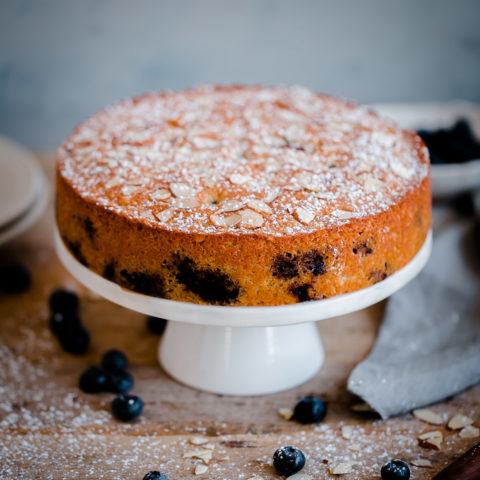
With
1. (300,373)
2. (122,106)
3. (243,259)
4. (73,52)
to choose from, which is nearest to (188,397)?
(300,373)

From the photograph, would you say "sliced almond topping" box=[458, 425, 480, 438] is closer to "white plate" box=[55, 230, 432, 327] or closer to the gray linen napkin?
the gray linen napkin

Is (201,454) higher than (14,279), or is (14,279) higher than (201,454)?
(201,454)

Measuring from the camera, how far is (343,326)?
1272mm

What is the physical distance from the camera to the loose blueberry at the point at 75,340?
3.85 feet

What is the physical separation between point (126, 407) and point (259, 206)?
0.39m

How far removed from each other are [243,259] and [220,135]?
29cm

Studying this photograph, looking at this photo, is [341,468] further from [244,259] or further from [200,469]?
[244,259]

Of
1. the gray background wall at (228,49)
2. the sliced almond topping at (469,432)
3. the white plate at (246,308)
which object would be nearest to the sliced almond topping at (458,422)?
the sliced almond topping at (469,432)

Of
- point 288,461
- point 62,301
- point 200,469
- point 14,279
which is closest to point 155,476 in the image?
point 200,469

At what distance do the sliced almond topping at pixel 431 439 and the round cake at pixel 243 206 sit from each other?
0.26 m

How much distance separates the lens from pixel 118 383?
1.08 meters

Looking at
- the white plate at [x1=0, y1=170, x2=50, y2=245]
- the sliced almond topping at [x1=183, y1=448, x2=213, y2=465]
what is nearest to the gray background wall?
the white plate at [x1=0, y1=170, x2=50, y2=245]

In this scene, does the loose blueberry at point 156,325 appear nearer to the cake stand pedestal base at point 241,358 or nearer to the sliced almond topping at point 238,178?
the cake stand pedestal base at point 241,358

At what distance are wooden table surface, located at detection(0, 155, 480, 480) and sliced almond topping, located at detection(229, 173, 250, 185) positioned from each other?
1.23 feet
